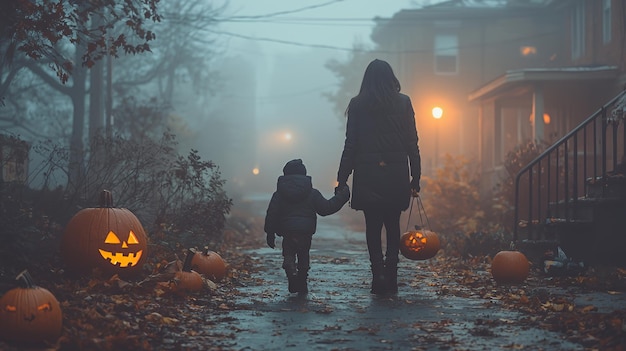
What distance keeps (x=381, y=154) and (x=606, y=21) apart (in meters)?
A: 15.7

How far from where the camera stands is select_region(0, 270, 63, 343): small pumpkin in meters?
5.38

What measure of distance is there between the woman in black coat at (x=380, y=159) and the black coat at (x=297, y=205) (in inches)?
9.1

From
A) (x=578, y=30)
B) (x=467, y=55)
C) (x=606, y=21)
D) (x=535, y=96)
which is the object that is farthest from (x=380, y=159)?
(x=467, y=55)

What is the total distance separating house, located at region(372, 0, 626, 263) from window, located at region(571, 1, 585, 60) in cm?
3

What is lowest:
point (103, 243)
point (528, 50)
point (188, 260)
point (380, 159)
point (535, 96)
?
point (188, 260)

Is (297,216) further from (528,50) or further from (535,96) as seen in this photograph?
(528,50)

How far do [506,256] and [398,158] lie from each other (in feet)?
5.71

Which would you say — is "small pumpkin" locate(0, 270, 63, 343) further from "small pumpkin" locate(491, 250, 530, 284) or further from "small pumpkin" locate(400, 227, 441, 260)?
"small pumpkin" locate(400, 227, 441, 260)

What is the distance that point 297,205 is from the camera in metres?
8.62

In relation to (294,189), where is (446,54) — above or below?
above

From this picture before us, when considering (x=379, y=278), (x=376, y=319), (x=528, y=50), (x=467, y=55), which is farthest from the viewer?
(x=467, y=55)

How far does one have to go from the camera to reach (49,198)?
12516 millimetres

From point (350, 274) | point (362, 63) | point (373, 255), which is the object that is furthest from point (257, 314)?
point (362, 63)

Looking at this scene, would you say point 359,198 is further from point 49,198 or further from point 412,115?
point 49,198
